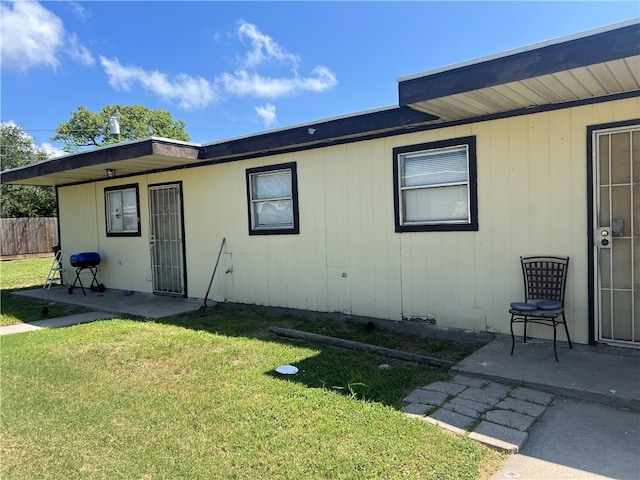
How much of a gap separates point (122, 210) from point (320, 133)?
18.7 ft

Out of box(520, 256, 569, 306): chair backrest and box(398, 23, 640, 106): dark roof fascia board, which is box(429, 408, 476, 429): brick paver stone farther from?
box(398, 23, 640, 106): dark roof fascia board

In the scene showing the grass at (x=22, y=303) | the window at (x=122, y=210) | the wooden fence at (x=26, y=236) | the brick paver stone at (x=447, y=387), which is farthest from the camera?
the wooden fence at (x=26, y=236)

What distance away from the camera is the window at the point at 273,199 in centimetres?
656

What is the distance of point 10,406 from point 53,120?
3759 cm

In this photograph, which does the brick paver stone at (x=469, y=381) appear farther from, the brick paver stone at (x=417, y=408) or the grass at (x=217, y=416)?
the brick paver stone at (x=417, y=408)

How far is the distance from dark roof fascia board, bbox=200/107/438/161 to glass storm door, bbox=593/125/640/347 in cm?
177

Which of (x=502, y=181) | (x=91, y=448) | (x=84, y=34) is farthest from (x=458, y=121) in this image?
(x=84, y=34)

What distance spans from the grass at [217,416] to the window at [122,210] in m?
4.38

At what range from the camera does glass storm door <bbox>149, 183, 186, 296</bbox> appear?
8.36 metres

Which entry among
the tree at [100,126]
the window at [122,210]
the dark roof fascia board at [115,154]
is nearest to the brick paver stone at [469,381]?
the dark roof fascia board at [115,154]

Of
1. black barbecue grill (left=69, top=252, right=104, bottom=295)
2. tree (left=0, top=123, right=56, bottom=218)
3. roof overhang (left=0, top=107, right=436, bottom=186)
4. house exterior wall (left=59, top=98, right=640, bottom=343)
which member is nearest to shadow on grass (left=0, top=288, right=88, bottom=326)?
black barbecue grill (left=69, top=252, right=104, bottom=295)

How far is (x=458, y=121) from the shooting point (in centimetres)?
491

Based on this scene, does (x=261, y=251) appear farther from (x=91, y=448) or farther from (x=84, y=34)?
(x=84, y=34)

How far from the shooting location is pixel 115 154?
7.40 meters
